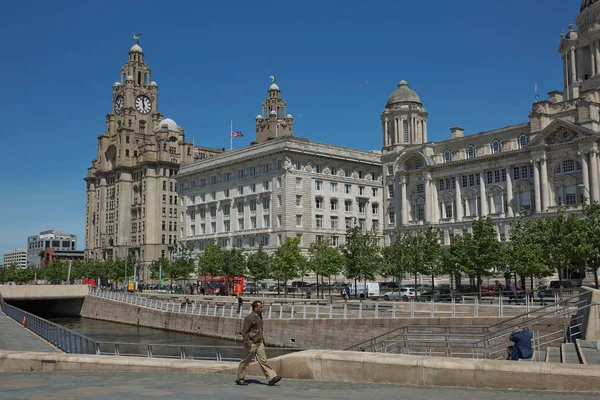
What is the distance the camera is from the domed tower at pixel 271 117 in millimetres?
151913

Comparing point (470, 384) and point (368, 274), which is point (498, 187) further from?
point (470, 384)

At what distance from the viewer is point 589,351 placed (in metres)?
16.7

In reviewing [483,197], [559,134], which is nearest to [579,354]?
[559,134]

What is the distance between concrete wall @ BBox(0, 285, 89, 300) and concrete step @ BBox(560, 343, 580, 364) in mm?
65993

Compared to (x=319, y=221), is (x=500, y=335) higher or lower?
lower

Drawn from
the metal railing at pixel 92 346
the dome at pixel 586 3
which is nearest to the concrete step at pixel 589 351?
the metal railing at pixel 92 346

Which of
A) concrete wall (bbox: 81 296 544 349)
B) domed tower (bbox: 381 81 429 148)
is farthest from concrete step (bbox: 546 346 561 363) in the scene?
domed tower (bbox: 381 81 429 148)

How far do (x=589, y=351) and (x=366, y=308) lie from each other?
910 inches

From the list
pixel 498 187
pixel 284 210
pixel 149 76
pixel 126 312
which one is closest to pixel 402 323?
pixel 126 312

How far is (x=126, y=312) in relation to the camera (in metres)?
64.5

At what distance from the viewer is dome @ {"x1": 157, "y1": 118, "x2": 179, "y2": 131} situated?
5766 inches

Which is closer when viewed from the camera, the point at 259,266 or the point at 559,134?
the point at 559,134

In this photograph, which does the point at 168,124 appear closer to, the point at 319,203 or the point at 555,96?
the point at 319,203

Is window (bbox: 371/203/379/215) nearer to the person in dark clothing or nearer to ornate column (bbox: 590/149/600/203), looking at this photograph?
ornate column (bbox: 590/149/600/203)
